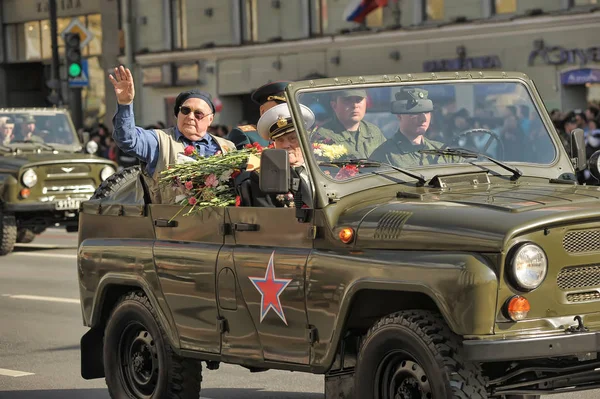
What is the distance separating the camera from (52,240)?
2325 cm

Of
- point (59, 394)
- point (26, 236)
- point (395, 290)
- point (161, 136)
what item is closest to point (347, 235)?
point (395, 290)

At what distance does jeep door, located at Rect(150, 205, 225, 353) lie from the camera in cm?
748

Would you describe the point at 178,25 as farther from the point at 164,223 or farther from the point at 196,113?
the point at 164,223

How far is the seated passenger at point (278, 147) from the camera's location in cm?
722

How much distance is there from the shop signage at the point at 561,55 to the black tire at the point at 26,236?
1262 cm

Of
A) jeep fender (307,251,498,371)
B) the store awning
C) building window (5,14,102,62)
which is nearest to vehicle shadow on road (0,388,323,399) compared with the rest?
jeep fender (307,251,498,371)

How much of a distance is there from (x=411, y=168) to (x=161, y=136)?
2.03 metres

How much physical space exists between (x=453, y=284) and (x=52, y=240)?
58.8 ft

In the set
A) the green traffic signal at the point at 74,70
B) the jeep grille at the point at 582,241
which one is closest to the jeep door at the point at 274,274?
the jeep grille at the point at 582,241

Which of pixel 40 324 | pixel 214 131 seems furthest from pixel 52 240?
pixel 40 324

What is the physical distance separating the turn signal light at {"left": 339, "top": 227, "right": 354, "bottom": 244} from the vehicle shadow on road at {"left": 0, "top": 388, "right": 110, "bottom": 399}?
3.15 metres

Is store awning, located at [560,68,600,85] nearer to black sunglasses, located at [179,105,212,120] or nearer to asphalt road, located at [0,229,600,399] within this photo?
asphalt road, located at [0,229,600,399]

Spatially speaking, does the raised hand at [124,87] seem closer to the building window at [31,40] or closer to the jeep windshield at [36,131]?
the jeep windshield at [36,131]

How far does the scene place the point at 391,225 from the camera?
6395mm
